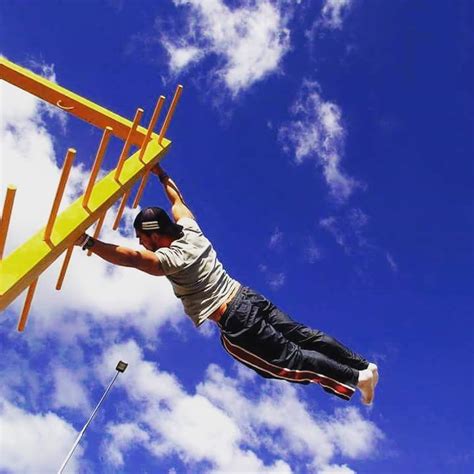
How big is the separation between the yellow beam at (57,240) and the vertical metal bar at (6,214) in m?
0.12

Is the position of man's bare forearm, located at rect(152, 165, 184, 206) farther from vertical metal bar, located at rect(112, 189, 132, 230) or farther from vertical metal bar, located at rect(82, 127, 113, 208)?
vertical metal bar, located at rect(82, 127, 113, 208)

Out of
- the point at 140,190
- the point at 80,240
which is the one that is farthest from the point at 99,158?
the point at 140,190

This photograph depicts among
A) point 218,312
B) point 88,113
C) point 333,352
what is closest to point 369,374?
point 333,352

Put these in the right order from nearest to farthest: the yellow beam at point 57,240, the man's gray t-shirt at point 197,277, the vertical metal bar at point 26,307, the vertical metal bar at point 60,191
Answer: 1. the yellow beam at point 57,240
2. the vertical metal bar at point 60,191
3. the vertical metal bar at point 26,307
4. the man's gray t-shirt at point 197,277

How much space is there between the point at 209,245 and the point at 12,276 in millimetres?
1933

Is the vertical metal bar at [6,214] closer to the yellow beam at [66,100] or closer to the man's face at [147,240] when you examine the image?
the man's face at [147,240]

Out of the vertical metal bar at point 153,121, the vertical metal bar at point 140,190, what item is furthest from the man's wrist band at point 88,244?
the vertical metal bar at point 140,190

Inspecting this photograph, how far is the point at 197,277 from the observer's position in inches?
186

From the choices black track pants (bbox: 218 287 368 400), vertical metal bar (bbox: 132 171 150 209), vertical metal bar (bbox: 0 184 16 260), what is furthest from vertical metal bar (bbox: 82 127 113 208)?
black track pants (bbox: 218 287 368 400)

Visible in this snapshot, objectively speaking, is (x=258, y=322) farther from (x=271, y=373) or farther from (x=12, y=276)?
(x=12, y=276)

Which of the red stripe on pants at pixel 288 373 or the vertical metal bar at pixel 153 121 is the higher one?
the vertical metal bar at pixel 153 121

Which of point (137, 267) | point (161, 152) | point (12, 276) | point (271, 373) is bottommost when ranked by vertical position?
point (12, 276)

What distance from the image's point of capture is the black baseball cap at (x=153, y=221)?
15.2 ft

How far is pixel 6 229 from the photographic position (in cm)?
351
